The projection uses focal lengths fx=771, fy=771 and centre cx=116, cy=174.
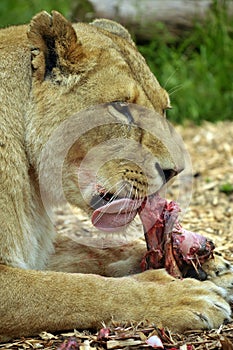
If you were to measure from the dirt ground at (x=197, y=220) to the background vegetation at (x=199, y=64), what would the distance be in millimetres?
339

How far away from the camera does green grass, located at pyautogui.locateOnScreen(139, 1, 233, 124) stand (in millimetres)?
7875

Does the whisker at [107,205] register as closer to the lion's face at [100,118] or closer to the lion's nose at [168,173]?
the lion's face at [100,118]

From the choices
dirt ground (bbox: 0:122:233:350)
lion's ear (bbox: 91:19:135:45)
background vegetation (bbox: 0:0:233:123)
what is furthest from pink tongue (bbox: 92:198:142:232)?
background vegetation (bbox: 0:0:233:123)

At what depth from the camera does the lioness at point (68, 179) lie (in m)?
3.11

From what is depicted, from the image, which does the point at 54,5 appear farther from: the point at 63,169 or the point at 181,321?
the point at 181,321

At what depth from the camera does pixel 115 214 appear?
347 cm

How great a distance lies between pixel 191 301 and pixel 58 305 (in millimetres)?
539

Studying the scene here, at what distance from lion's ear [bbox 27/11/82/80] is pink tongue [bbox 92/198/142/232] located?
643 mm

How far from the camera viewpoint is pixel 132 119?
3.47m

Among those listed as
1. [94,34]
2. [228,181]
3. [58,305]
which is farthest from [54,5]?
[58,305]

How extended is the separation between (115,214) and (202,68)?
480 centimetres

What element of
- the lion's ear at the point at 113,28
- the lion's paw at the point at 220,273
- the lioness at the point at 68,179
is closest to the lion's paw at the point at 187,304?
the lioness at the point at 68,179

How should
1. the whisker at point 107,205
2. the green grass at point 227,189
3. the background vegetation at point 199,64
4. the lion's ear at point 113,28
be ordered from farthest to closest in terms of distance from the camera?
the background vegetation at point 199,64 → the green grass at point 227,189 → the lion's ear at point 113,28 → the whisker at point 107,205

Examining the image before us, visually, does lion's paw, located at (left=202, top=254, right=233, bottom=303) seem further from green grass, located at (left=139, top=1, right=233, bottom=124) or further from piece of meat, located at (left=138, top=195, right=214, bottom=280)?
green grass, located at (left=139, top=1, right=233, bottom=124)
